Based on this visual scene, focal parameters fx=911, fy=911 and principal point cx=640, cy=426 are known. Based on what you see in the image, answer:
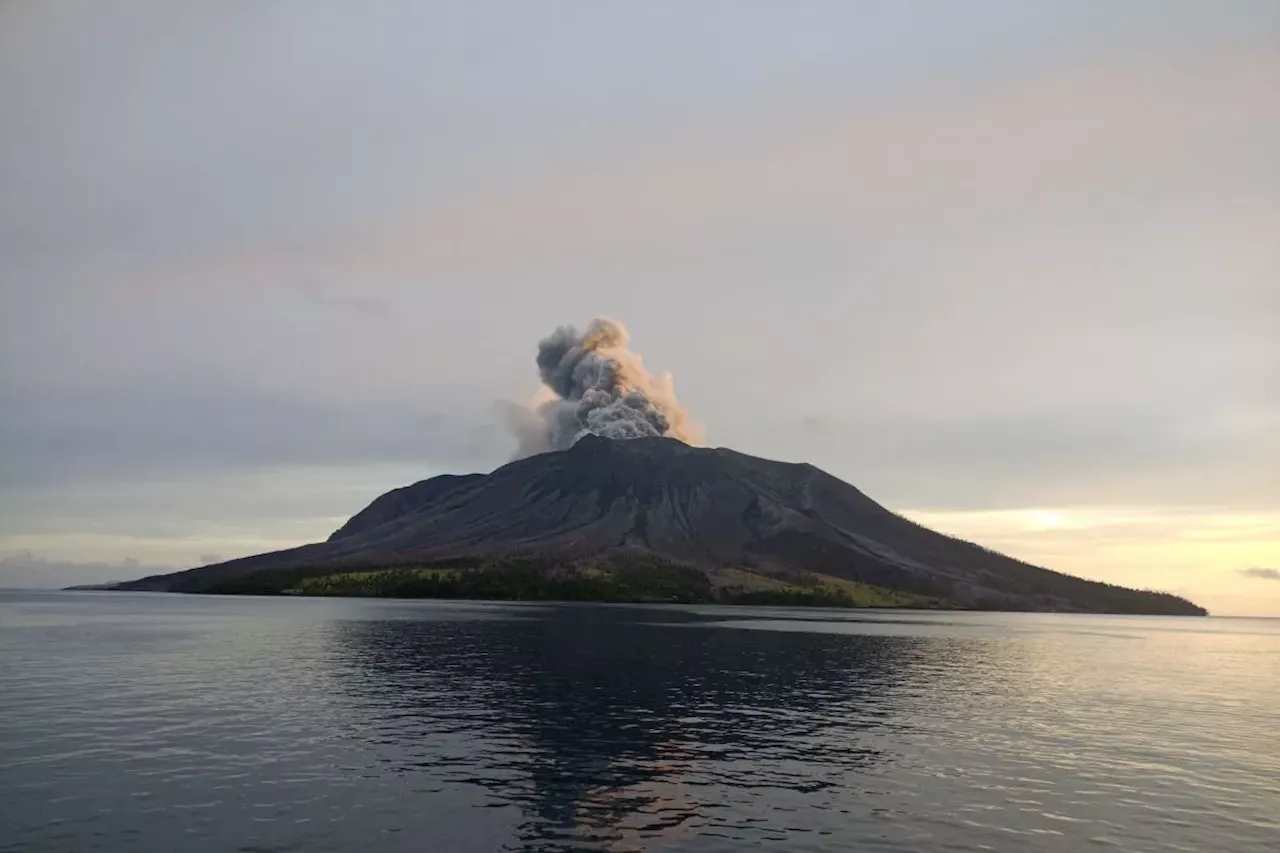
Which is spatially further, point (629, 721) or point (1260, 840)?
point (629, 721)

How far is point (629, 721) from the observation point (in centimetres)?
5712

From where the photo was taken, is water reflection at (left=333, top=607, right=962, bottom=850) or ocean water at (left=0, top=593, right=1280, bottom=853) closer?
ocean water at (left=0, top=593, right=1280, bottom=853)

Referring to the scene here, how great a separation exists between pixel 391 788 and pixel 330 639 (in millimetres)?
81269

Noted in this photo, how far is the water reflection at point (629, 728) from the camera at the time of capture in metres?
37.2

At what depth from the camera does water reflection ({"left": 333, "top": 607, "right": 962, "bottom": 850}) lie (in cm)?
3716

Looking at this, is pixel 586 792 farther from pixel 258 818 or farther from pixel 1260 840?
pixel 1260 840

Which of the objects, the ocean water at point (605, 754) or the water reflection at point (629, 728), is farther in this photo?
the water reflection at point (629, 728)

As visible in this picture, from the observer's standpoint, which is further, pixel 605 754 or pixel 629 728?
pixel 629 728

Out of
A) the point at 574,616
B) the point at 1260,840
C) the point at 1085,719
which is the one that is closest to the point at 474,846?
the point at 1260,840

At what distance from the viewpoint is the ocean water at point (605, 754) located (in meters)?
34.1

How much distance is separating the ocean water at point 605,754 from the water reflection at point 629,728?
0.80ft

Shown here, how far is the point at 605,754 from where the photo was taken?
155 ft

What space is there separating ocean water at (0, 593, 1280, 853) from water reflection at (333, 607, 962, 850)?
243mm

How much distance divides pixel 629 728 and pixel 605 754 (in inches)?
296
